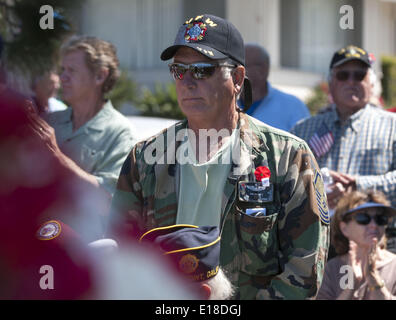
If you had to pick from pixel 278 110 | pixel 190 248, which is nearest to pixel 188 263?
pixel 190 248

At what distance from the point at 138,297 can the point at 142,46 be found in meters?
12.6

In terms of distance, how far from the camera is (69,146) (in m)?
3.73

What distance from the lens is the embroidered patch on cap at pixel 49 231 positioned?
1733 millimetres

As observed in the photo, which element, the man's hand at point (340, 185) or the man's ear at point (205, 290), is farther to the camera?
the man's hand at point (340, 185)

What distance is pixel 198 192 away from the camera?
8.17 ft

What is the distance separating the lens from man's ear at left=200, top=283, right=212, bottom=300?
6.09 ft

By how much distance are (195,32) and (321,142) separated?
203 cm

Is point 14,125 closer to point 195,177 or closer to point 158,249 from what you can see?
point 158,249

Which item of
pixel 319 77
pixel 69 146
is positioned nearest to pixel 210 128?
pixel 69 146

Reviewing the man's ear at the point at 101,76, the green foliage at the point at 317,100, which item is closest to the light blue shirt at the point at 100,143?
the man's ear at the point at 101,76

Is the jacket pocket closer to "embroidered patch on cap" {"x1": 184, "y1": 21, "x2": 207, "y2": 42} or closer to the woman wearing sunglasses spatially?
"embroidered patch on cap" {"x1": 184, "y1": 21, "x2": 207, "y2": 42}

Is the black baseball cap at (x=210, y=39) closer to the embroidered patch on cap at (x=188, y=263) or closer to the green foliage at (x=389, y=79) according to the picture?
the embroidered patch on cap at (x=188, y=263)

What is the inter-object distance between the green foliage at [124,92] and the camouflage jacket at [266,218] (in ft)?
33.0

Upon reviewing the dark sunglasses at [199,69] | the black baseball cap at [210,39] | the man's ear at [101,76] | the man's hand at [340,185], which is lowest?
the man's hand at [340,185]
